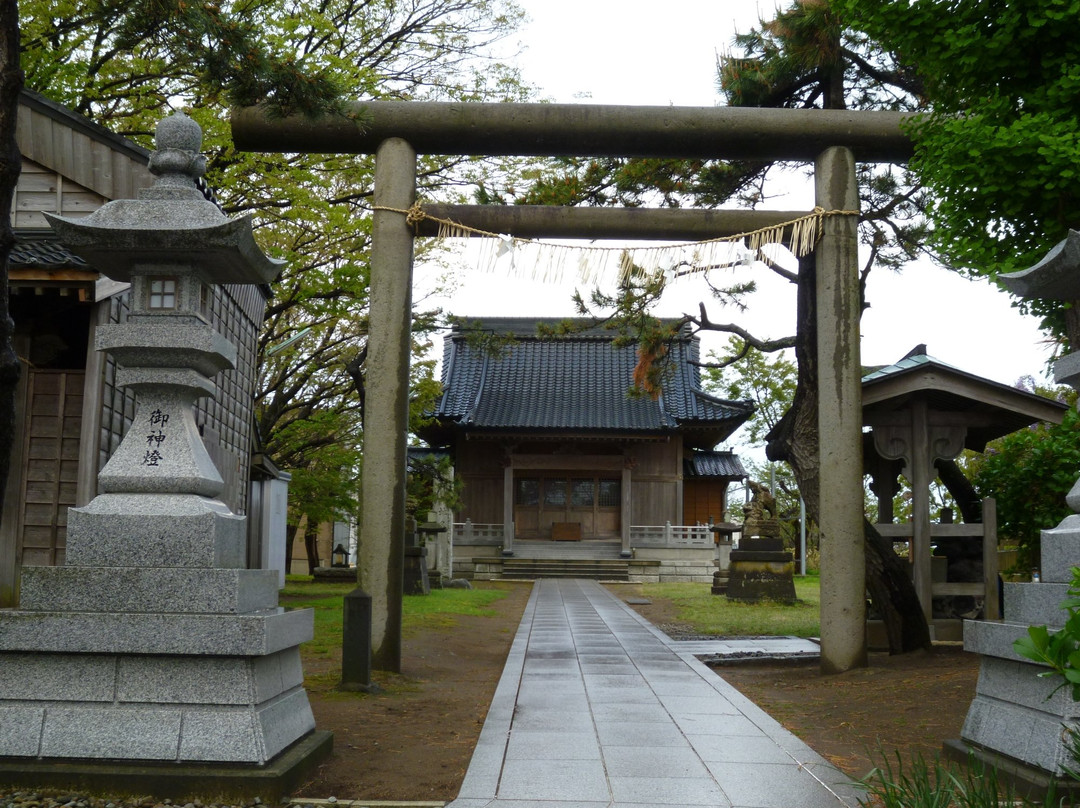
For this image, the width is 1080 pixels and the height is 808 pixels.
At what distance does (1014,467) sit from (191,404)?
9.04 meters

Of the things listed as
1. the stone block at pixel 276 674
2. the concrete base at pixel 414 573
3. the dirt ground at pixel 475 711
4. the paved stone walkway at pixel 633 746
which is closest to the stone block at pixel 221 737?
the stone block at pixel 276 674

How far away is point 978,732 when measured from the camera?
523 centimetres

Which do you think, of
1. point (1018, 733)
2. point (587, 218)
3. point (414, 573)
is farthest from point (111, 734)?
point (414, 573)

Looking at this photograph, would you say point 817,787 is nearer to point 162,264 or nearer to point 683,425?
point 162,264

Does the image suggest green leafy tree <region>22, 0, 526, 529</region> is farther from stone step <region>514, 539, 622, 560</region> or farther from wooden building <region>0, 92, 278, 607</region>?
stone step <region>514, 539, 622, 560</region>

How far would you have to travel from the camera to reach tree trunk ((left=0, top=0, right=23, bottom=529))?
575 centimetres

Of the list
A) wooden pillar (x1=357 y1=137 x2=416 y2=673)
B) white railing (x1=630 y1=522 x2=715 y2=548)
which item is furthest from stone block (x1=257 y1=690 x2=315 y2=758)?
white railing (x1=630 y1=522 x2=715 y2=548)

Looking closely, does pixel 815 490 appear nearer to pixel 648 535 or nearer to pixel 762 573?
pixel 762 573

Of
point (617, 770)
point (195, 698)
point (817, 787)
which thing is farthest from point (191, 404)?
point (817, 787)

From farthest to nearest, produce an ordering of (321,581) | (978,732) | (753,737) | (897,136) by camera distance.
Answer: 1. (321,581)
2. (897,136)
3. (753,737)
4. (978,732)

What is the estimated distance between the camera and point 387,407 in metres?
8.74

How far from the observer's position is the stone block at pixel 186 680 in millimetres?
4859

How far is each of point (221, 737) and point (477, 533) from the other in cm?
2499

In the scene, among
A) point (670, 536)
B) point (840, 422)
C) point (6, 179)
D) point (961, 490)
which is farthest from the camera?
point (670, 536)
